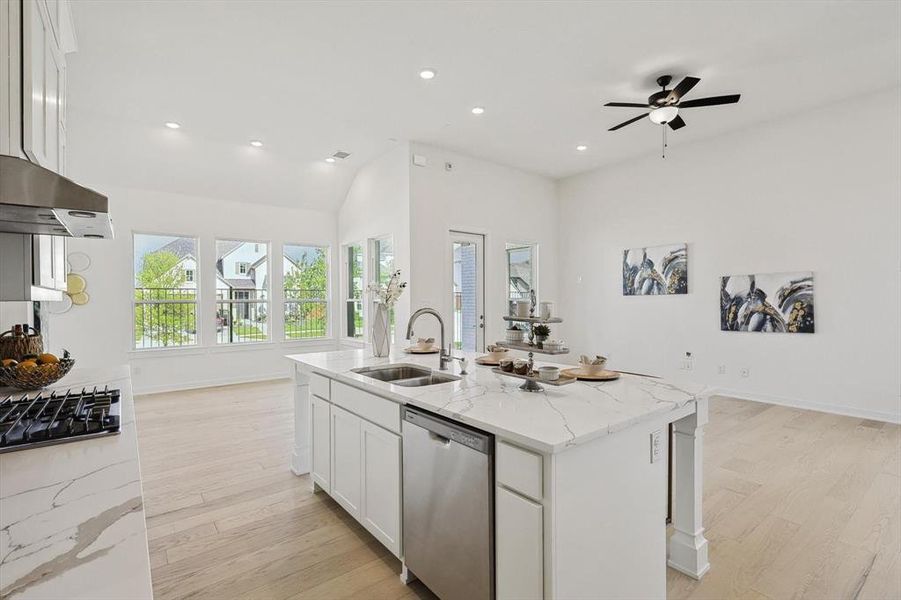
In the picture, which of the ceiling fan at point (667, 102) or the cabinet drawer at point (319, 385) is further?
the ceiling fan at point (667, 102)

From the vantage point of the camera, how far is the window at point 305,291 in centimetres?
710

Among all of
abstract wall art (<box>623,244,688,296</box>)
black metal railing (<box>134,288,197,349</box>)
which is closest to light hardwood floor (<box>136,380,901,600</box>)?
abstract wall art (<box>623,244,688,296</box>)

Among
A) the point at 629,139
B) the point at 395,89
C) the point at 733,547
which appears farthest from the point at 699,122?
the point at 733,547

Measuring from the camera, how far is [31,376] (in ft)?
6.22

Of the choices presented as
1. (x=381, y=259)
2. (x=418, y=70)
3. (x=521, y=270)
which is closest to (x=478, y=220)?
(x=521, y=270)

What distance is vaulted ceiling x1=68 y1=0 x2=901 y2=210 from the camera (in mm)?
3113

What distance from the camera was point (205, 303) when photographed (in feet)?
20.7

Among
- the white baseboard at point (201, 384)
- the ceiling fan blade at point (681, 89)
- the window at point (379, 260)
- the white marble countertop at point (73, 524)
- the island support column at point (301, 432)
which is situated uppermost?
the ceiling fan blade at point (681, 89)

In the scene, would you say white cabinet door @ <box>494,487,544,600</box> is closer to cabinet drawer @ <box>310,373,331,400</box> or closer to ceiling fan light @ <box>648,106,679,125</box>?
cabinet drawer @ <box>310,373,331,400</box>

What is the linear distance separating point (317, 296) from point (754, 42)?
6.52m

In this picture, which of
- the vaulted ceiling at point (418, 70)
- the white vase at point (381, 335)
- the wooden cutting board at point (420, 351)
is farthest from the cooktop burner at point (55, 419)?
the vaulted ceiling at point (418, 70)

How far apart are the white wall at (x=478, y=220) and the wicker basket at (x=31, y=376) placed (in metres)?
3.72

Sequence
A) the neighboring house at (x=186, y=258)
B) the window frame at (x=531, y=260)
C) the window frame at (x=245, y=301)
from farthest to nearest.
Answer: the window frame at (x=531, y=260) < the window frame at (x=245, y=301) < the neighboring house at (x=186, y=258)

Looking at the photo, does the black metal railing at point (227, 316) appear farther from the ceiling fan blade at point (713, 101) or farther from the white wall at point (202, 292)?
the ceiling fan blade at point (713, 101)
